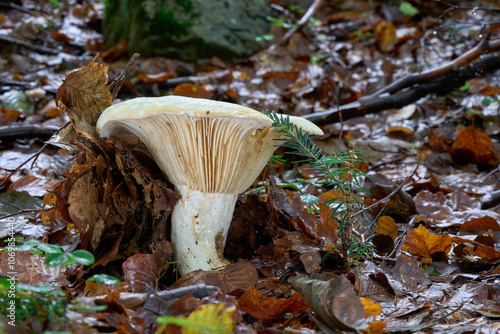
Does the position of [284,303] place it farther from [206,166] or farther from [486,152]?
[486,152]

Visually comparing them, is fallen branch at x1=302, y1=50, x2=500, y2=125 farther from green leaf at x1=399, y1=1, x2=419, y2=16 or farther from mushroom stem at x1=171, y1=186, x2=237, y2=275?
green leaf at x1=399, y1=1, x2=419, y2=16

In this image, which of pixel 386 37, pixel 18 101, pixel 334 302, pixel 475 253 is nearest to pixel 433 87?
pixel 475 253

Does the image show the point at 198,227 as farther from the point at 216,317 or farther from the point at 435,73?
the point at 435,73

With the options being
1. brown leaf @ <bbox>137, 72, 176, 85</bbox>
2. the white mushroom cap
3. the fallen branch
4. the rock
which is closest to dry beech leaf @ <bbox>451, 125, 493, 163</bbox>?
the fallen branch

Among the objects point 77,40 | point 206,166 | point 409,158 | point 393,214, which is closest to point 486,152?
point 409,158

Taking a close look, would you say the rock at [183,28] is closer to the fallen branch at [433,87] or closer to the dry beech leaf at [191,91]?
the dry beech leaf at [191,91]
